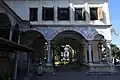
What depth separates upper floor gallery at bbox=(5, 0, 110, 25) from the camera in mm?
19281

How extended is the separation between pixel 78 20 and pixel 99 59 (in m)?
6.09

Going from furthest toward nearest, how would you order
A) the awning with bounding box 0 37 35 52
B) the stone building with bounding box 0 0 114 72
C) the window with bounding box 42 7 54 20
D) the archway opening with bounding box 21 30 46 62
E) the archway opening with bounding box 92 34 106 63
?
the archway opening with bounding box 92 34 106 63
the archway opening with bounding box 21 30 46 62
the window with bounding box 42 7 54 20
the stone building with bounding box 0 0 114 72
the awning with bounding box 0 37 35 52

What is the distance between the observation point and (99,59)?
21.7m

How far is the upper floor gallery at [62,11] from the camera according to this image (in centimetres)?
→ 1928

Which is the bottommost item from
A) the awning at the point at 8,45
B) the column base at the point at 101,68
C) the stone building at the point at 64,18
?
the column base at the point at 101,68

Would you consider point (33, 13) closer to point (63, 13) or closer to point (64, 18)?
point (63, 13)

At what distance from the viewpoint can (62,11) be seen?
64.2 ft

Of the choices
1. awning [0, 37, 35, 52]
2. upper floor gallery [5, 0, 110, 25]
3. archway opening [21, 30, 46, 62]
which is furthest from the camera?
archway opening [21, 30, 46, 62]

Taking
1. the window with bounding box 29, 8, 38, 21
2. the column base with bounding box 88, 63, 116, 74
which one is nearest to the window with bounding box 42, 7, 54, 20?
the window with bounding box 29, 8, 38, 21

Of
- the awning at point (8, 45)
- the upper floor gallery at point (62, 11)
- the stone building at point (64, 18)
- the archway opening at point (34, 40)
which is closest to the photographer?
the awning at point (8, 45)

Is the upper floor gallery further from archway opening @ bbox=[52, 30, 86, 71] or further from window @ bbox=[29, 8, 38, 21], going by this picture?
archway opening @ bbox=[52, 30, 86, 71]

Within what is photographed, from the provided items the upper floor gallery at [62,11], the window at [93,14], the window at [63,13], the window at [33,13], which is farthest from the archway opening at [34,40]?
the window at [93,14]

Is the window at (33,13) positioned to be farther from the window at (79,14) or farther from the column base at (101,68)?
the column base at (101,68)

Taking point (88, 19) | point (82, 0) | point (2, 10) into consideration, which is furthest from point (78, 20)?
point (2, 10)
